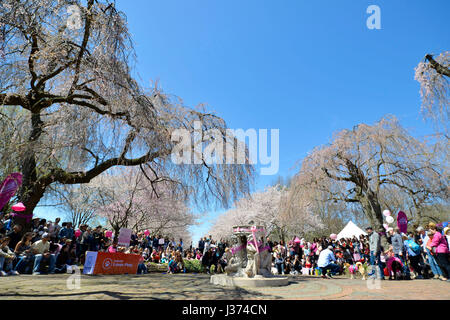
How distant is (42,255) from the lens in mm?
8664

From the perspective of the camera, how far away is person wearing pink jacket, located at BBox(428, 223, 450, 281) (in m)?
7.76

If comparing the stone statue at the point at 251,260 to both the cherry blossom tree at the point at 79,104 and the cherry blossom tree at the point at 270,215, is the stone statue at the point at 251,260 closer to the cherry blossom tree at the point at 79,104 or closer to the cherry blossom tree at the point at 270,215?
the cherry blossom tree at the point at 79,104

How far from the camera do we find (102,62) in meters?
6.43

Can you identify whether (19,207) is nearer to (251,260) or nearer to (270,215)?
(251,260)

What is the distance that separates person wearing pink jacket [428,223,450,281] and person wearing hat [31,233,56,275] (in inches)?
485

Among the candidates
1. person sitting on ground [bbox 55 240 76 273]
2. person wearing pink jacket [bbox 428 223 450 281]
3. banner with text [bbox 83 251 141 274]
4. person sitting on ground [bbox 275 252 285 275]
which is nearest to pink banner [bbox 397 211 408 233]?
person wearing pink jacket [bbox 428 223 450 281]

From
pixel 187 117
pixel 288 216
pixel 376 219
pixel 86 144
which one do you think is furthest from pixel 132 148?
pixel 376 219

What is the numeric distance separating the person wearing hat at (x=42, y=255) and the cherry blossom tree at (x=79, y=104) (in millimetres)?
1223

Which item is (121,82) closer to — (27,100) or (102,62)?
(102,62)

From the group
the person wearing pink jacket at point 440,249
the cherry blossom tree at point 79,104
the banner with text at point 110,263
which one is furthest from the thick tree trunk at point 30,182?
the person wearing pink jacket at point 440,249

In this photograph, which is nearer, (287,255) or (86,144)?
(86,144)

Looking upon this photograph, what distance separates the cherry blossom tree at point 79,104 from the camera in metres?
6.22

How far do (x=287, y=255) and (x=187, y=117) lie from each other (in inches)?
433

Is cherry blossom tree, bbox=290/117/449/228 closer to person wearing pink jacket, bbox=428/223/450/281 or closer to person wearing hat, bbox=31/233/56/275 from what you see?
person wearing pink jacket, bbox=428/223/450/281
